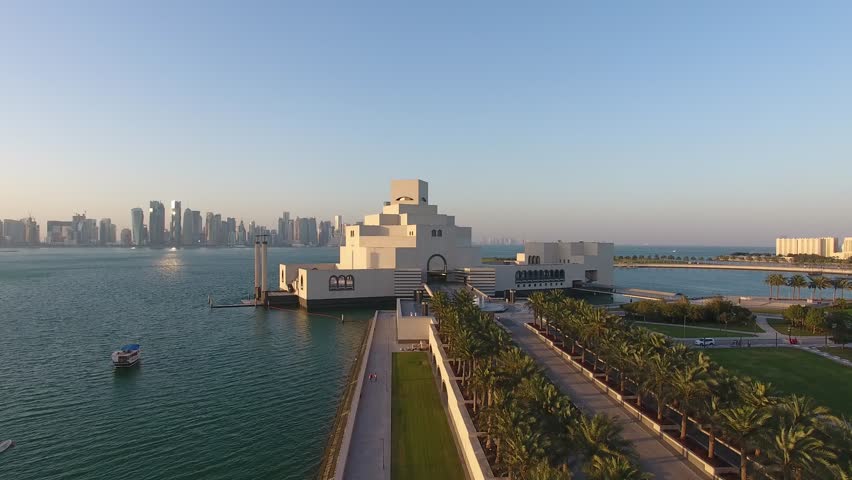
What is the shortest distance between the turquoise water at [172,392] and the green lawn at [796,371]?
33.9 meters

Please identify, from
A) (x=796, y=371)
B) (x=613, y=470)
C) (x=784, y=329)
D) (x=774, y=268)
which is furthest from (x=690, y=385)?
(x=774, y=268)

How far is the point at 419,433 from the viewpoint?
26922mm

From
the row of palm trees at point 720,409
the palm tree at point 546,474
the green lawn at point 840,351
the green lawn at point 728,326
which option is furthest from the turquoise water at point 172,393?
the green lawn at point 840,351

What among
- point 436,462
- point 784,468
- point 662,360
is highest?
point 662,360

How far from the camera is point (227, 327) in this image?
65938 mm

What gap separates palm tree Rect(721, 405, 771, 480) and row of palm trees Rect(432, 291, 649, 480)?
170 inches

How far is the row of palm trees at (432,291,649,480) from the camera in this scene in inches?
643

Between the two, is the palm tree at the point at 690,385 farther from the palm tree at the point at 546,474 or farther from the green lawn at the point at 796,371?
the green lawn at the point at 796,371

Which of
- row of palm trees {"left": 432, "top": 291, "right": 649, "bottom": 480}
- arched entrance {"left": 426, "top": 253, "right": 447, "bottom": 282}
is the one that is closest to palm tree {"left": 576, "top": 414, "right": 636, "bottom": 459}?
row of palm trees {"left": 432, "top": 291, "right": 649, "bottom": 480}

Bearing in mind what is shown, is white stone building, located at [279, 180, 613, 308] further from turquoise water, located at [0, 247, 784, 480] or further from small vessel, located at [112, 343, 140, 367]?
small vessel, located at [112, 343, 140, 367]

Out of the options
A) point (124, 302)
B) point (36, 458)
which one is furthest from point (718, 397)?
point (124, 302)

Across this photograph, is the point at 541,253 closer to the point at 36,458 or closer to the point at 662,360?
the point at 662,360

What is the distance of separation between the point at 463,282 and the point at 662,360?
6505cm

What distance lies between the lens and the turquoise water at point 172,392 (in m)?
26.9
